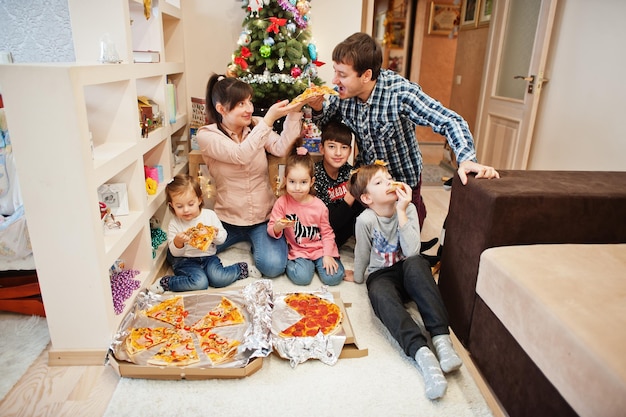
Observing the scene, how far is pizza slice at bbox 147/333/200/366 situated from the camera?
1626mm

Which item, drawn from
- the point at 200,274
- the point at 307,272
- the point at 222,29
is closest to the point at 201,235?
the point at 200,274

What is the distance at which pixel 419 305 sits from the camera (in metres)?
1.87

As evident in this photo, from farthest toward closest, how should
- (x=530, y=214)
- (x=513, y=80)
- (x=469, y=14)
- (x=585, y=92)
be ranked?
1. (x=469, y=14)
2. (x=513, y=80)
3. (x=585, y=92)
4. (x=530, y=214)

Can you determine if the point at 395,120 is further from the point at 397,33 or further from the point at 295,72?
the point at 397,33

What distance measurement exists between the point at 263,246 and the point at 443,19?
220 inches

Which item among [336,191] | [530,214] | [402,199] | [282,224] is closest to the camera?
[530,214]

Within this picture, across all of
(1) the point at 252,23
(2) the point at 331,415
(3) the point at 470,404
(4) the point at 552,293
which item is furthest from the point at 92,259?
(1) the point at 252,23

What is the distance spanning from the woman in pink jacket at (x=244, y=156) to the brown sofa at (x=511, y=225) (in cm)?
104

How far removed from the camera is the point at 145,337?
5.74 feet

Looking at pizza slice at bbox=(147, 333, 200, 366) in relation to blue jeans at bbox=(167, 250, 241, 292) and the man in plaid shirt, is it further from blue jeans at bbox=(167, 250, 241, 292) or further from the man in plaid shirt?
the man in plaid shirt

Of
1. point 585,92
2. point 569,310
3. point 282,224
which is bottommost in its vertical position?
point 282,224

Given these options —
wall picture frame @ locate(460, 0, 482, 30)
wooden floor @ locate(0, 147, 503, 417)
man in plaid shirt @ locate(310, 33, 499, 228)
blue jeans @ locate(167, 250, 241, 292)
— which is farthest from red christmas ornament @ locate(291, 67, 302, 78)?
wall picture frame @ locate(460, 0, 482, 30)

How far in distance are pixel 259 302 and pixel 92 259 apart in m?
0.72

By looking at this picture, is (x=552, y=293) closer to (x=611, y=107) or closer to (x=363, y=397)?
(x=363, y=397)
